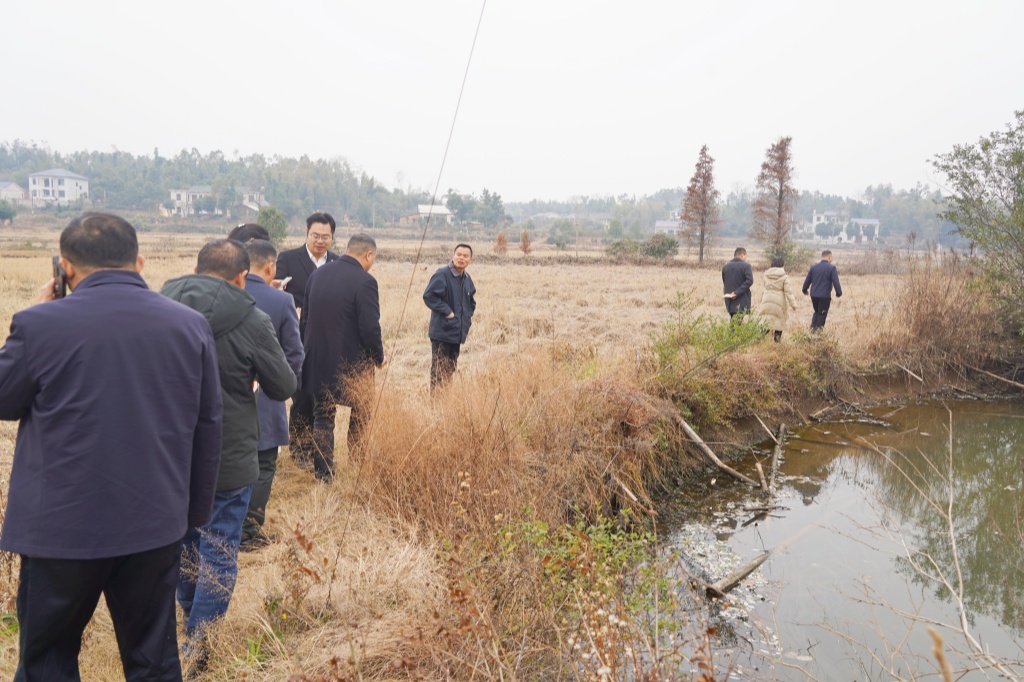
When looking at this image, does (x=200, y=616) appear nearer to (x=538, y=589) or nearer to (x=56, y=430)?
(x=56, y=430)

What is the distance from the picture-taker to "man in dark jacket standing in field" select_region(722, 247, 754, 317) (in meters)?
11.2

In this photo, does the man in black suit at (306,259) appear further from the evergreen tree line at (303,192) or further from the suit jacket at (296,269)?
the evergreen tree line at (303,192)

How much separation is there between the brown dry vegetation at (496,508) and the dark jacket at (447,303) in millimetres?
487

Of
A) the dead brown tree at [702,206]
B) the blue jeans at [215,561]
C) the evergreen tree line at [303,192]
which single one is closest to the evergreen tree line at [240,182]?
the evergreen tree line at [303,192]

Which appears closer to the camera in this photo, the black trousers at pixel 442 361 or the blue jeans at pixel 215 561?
the blue jeans at pixel 215 561

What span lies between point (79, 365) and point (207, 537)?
1192 millimetres

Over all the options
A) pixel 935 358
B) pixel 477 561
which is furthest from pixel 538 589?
pixel 935 358

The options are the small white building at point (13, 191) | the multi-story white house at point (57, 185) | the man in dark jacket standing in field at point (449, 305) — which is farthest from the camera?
the multi-story white house at point (57, 185)

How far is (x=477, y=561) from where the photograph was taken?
11.7 feet

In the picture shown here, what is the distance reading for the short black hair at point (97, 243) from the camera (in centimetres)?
231

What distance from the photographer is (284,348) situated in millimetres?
4129

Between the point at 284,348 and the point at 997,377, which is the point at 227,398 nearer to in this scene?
the point at 284,348

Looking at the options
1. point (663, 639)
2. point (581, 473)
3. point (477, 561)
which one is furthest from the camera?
point (581, 473)

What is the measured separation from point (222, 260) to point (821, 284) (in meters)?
11.3
